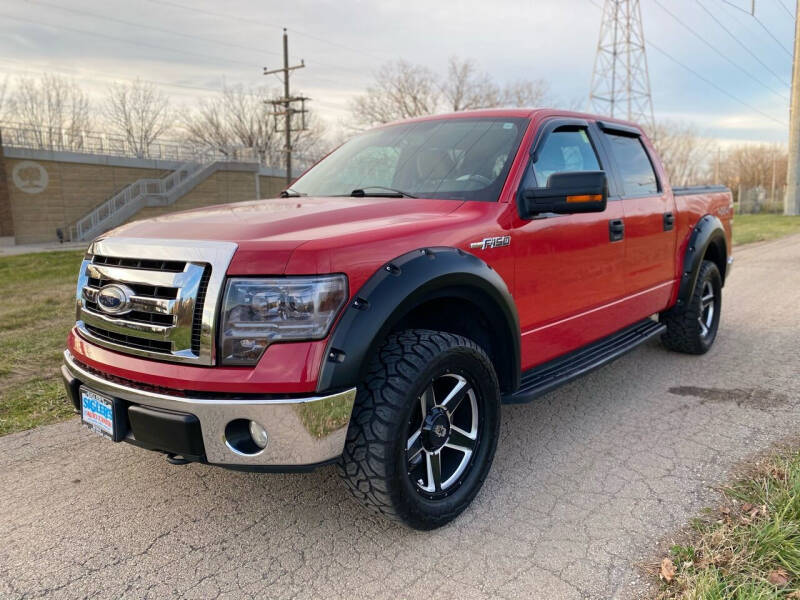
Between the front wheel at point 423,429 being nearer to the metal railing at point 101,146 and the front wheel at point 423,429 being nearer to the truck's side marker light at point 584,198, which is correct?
the truck's side marker light at point 584,198

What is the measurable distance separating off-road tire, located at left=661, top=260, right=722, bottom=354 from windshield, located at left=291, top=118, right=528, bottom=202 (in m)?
2.55

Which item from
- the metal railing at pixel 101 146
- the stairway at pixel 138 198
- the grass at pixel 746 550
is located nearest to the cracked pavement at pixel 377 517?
the grass at pixel 746 550

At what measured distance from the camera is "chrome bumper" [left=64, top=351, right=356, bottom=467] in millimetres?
2146

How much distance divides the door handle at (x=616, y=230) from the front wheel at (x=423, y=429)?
1559 millimetres

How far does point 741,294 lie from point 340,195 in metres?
6.75

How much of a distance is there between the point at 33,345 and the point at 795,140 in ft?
110

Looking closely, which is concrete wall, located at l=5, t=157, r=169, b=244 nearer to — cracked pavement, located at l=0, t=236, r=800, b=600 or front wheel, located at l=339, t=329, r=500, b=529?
cracked pavement, located at l=0, t=236, r=800, b=600

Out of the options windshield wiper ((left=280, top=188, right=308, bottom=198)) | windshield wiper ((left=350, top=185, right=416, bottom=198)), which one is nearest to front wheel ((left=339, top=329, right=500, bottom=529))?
windshield wiper ((left=350, top=185, right=416, bottom=198))

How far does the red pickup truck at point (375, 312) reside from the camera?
219cm

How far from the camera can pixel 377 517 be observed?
8.86ft

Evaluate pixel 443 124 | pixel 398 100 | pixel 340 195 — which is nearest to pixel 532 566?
pixel 340 195

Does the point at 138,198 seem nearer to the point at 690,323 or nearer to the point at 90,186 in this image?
the point at 90,186

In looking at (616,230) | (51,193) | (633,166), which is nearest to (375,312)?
(616,230)

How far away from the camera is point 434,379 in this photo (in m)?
2.56
